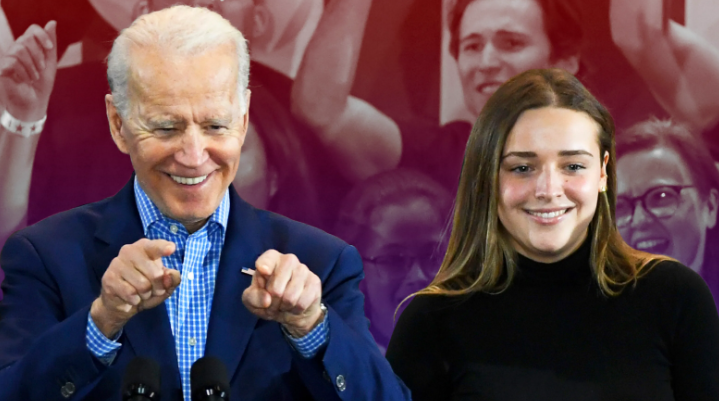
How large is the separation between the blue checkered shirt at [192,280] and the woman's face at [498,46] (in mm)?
1874

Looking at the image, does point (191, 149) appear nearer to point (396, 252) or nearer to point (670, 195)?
point (396, 252)

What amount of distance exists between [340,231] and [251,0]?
0.97 metres

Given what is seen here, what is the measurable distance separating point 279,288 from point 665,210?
2.52 metres

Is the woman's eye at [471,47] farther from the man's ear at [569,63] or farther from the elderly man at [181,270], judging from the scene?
the elderly man at [181,270]

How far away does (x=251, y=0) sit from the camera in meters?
3.50

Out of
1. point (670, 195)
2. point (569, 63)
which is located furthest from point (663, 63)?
point (670, 195)

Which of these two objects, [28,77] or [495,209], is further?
[28,77]

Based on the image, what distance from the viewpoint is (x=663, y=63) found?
3586mm

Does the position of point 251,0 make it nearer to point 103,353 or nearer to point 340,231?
point 340,231

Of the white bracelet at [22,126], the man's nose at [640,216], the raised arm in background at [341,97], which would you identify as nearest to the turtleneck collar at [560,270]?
the raised arm in background at [341,97]

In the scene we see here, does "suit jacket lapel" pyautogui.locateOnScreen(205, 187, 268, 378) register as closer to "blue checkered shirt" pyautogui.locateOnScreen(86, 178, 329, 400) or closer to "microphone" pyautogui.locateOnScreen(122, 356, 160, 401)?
"blue checkered shirt" pyautogui.locateOnScreen(86, 178, 329, 400)

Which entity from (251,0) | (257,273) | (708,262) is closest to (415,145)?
(251,0)

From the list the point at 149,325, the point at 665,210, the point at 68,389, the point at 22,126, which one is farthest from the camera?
the point at 665,210

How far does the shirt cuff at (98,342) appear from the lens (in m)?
1.53
